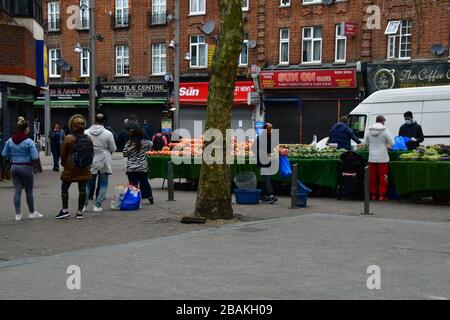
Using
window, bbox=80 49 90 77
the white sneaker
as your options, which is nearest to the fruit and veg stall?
the white sneaker

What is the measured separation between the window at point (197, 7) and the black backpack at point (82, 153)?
1043 inches

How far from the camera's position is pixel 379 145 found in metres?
14.9

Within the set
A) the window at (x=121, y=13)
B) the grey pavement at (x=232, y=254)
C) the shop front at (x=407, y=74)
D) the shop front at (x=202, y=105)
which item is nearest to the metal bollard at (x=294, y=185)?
the grey pavement at (x=232, y=254)

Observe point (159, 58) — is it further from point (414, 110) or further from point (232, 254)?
point (232, 254)

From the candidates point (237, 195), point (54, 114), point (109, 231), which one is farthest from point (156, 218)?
point (54, 114)

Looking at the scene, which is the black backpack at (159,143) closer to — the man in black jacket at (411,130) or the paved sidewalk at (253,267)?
the man in black jacket at (411,130)

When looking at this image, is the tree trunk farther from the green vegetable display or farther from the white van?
the white van

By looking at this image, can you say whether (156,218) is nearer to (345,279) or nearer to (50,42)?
(345,279)

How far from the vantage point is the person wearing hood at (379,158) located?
48.7 feet

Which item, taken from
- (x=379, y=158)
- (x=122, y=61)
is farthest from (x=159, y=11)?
(x=379, y=158)

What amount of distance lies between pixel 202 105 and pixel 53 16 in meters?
12.7

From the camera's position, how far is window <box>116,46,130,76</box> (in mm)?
39438

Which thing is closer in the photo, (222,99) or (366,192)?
(222,99)
